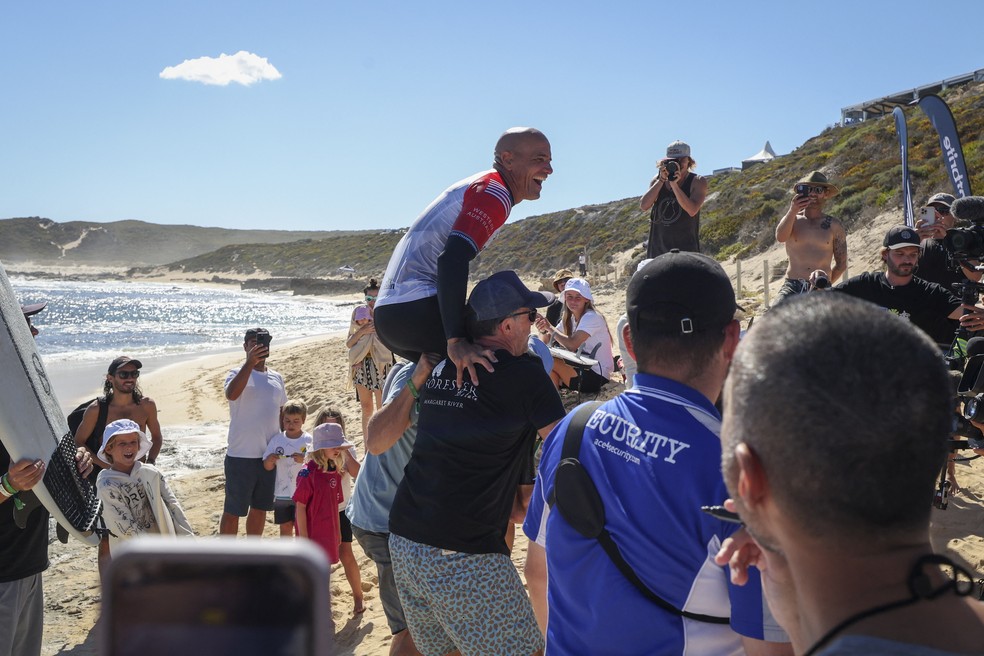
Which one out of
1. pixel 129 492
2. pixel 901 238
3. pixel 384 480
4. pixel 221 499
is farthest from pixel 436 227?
pixel 221 499

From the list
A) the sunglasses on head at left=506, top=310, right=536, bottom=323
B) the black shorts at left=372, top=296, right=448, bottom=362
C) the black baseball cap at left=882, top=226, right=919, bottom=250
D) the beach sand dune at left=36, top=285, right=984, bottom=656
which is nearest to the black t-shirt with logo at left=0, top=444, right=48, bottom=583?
the beach sand dune at left=36, top=285, right=984, bottom=656

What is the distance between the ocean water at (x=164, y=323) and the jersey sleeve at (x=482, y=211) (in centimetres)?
2511

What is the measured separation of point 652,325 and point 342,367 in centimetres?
1563

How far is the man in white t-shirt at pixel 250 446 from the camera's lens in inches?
248

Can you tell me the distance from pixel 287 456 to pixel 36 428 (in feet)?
8.39

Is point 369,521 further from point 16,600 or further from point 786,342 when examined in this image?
point 786,342

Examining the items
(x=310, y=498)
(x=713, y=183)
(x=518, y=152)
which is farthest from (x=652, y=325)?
(x=713, y=183)

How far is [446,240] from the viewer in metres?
3.23

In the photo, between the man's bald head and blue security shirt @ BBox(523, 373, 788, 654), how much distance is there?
1.71m

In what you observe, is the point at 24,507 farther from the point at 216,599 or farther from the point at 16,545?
the point at 216,599

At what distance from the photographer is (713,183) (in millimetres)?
48938

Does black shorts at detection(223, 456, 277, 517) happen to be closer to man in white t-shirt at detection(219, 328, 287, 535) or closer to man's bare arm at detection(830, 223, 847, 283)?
man in white t-shirt at detection(219, 328, 287, 535)

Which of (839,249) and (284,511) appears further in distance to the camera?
(839,249)

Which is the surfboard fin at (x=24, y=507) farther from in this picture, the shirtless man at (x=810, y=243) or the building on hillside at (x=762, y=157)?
the building on hillside at (x=762, y=157)
